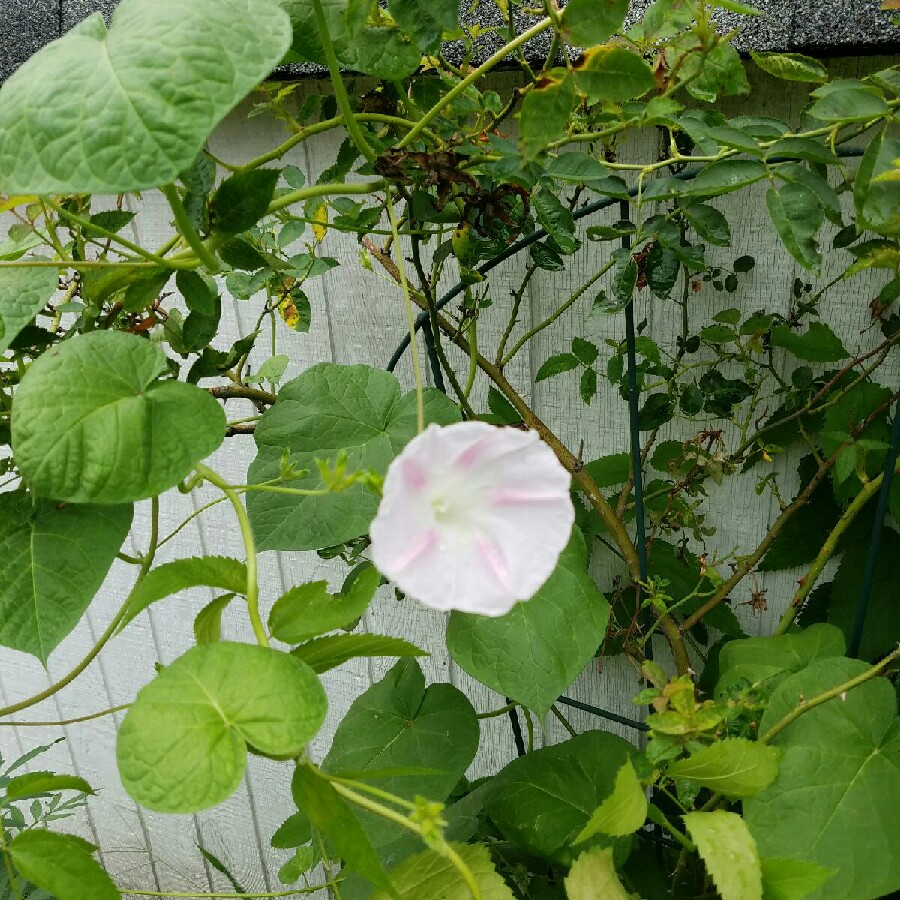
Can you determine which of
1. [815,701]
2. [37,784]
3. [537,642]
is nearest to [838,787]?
[815,701]

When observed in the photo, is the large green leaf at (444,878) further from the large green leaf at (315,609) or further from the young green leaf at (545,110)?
the young green leaf at (545,110)

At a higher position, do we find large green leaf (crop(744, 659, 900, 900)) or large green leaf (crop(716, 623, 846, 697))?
large green leaf (crop(744, 659, 900, 900))

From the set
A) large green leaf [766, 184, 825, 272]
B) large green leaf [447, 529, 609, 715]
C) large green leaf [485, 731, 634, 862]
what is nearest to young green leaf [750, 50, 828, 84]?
large green leaf [766, 184, 825, 272]

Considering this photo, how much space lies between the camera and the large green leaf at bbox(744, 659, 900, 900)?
0.71 metres

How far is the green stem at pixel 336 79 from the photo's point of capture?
0.55 metres

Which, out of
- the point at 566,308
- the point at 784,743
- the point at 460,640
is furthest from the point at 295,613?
the point at 566,308

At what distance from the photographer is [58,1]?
1.13 m

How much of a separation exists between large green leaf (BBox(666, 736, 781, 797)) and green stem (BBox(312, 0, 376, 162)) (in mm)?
545

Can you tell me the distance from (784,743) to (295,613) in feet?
1.55

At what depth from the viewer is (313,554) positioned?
1455 mm

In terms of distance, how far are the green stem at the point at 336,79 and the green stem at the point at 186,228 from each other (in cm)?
13

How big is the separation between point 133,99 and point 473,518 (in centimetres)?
27

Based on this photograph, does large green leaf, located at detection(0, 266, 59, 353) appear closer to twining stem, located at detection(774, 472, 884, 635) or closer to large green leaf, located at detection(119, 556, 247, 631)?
large green leaf, located at detection(119, 556, 247, 631)

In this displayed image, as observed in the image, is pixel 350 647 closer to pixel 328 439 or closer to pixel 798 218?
pixel 328 439
